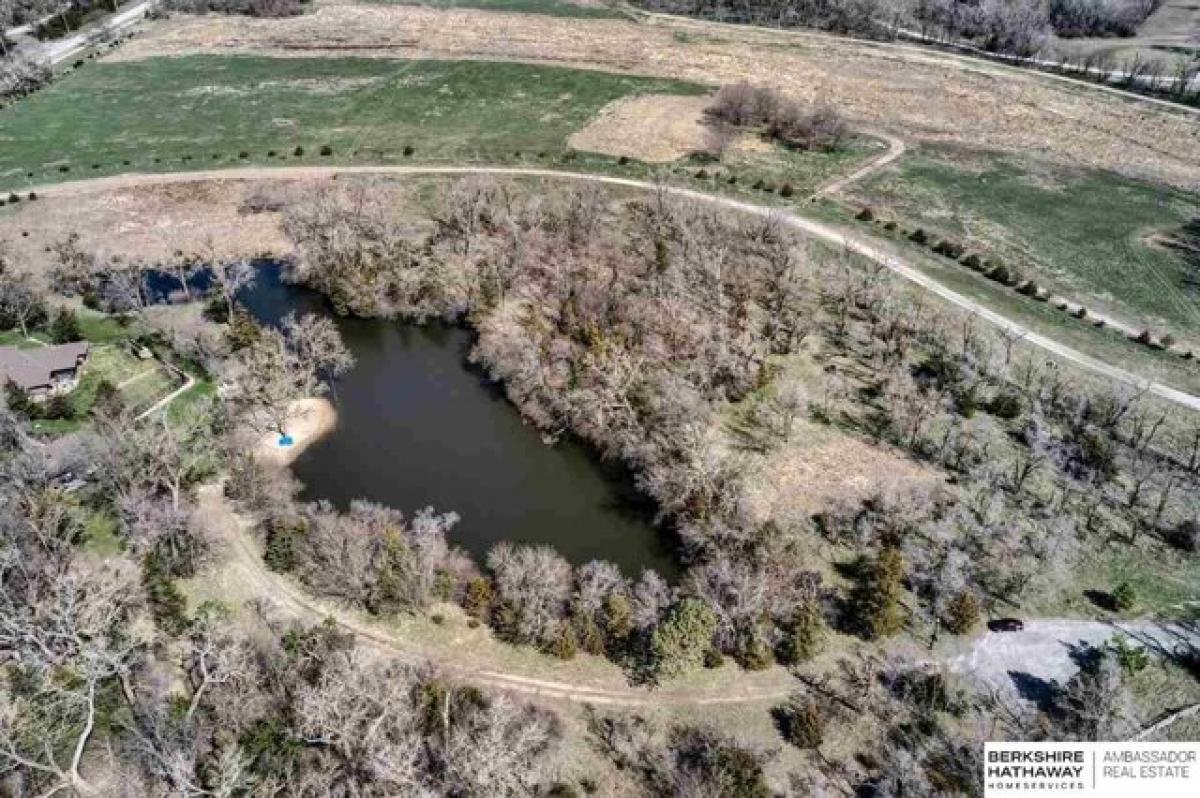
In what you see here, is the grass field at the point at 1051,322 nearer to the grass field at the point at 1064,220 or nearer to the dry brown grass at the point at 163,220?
the grass field at the point at 1064,220

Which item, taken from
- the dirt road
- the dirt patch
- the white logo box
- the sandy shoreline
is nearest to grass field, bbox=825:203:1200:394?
the dirt road

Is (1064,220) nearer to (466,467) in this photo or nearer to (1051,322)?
(1051,322)

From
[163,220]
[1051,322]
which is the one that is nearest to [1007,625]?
[1051,322]

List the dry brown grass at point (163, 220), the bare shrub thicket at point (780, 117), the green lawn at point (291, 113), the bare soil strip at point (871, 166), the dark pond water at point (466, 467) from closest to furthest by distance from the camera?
1. the dark pond water at point (466, 467)
2. the dry brown grass at point (163, 220)
3. the bare soil strip at point (871, 166)
4. the green lawn at point (291, 113)
5. the bare shrub thicket at point (780, 117)

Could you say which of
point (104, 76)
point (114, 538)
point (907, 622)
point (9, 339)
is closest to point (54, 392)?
point (9, 339)

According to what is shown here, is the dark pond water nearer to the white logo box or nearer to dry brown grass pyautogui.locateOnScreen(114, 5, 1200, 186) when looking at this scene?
the white logo box

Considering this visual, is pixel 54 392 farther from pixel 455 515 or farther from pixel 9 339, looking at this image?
pixel 455 515

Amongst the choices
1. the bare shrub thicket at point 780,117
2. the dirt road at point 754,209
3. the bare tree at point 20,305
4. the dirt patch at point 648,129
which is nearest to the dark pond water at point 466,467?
the bare tree at point 20,305
